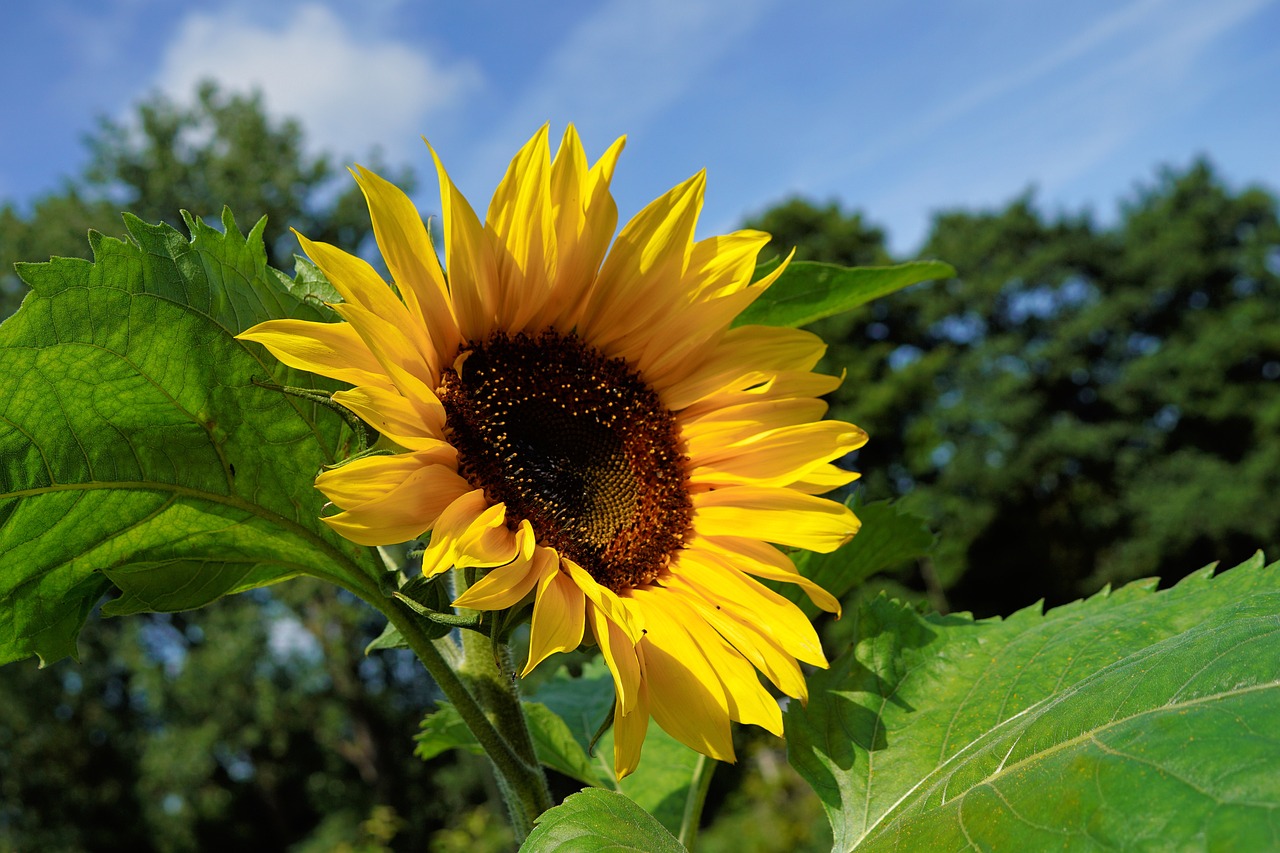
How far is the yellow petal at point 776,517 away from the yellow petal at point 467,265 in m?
0.32

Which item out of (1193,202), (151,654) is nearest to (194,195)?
(151,654)

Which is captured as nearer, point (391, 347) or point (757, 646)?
point (391, 347)

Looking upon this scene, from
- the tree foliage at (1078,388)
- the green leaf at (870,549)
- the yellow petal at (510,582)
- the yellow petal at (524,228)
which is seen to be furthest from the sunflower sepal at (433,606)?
the tree foliage at (1078,388)

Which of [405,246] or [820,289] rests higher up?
[405,246]

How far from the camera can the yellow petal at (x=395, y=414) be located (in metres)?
0.86

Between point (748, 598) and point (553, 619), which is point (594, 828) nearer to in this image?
point (553, 619)

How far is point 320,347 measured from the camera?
885mm

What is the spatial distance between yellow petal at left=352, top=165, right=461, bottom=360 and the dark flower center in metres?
0.11

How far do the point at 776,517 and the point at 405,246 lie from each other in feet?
1.57

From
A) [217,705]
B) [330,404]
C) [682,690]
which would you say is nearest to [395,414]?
[330,404]

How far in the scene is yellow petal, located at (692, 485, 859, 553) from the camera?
A: 106 centimetres

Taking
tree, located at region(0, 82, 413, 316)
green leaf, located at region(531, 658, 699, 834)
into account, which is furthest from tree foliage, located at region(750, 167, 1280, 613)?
green leaf, located at region(531, 658, 699, 834)

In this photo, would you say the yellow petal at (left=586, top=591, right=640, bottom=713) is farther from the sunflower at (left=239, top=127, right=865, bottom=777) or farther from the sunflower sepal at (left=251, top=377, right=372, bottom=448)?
the sunflower sepal at (left=251, top=377, right=372, bottom=448)

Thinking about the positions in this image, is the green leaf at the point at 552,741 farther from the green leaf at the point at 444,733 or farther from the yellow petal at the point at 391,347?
the yellow petal at the point at 391,347
